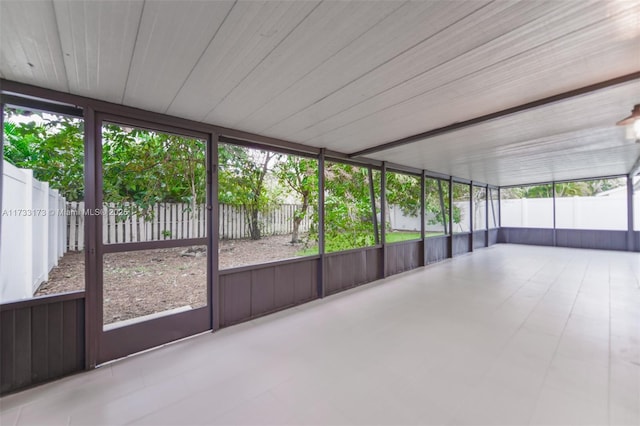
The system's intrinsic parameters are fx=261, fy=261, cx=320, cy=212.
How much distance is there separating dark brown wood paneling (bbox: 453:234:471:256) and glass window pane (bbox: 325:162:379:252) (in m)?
3.68

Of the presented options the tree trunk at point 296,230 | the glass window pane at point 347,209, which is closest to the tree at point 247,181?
the tree trunk at point 296,230

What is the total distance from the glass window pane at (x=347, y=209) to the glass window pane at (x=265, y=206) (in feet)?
0.85

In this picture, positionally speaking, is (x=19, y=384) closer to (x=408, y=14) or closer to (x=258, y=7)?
(x=258, y=7)

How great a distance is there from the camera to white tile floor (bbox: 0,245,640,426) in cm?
162

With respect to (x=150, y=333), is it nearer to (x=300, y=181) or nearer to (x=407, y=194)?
(x=300, y=181)

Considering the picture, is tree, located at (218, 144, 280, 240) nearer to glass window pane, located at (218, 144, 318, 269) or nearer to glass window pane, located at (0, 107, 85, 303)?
glass window pane, located at (218, 144, 318, 269)

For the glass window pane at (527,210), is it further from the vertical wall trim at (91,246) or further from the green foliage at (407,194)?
the vertical wall trim at (91,246)

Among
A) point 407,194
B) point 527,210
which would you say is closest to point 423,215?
point 407,194

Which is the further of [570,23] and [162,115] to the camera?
[162,115]

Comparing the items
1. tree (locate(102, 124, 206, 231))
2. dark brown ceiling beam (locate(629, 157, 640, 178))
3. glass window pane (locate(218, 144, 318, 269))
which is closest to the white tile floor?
glass window pane (locate(218, 144, 318, 269))

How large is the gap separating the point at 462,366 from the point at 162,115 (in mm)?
3457

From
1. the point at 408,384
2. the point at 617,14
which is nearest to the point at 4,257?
the point at 408,384

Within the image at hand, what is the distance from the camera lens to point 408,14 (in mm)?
1293

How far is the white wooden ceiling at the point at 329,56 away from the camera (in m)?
1.27
